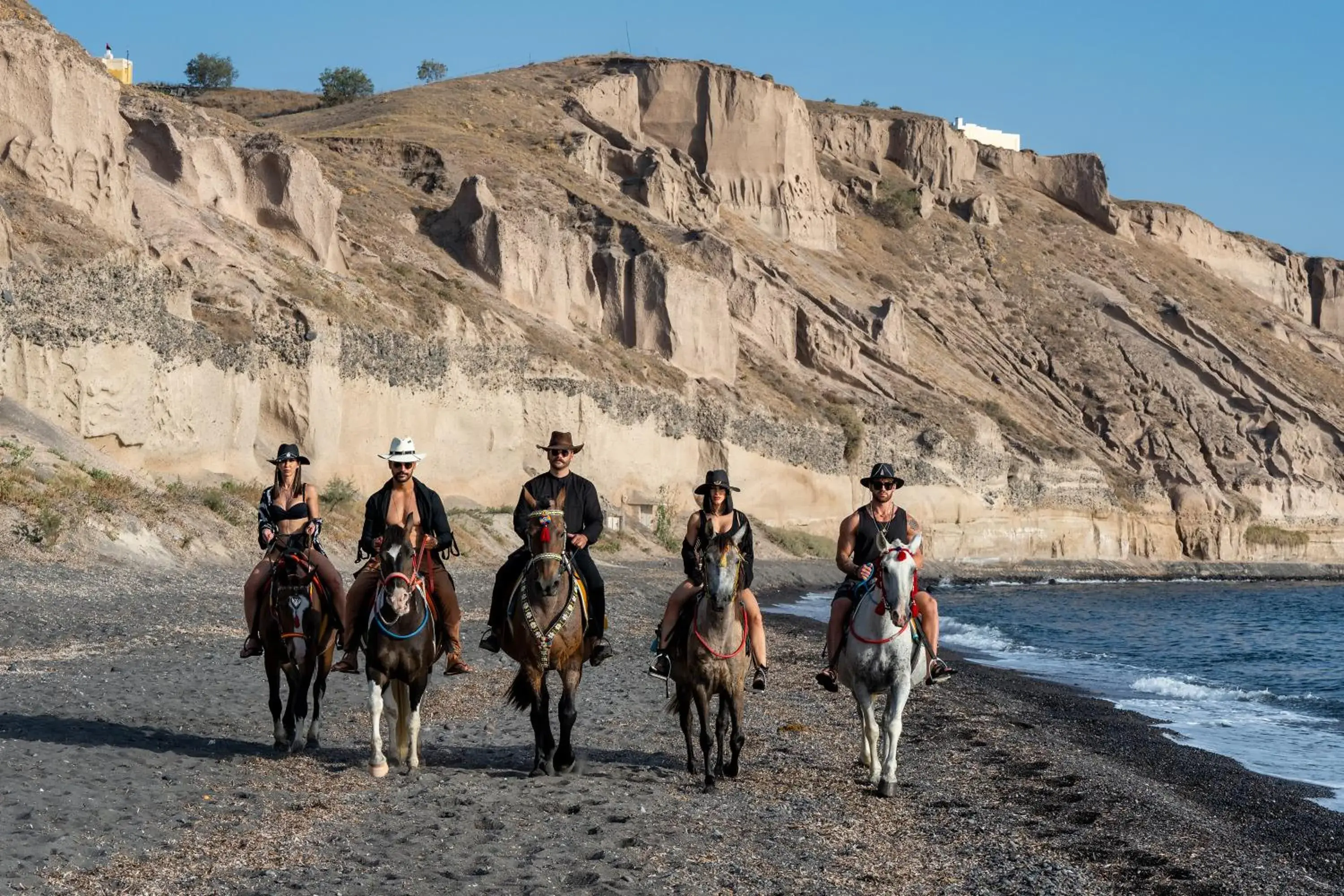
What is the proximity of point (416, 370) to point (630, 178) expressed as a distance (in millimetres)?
31902

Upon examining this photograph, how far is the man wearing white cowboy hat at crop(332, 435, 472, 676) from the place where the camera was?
11.2 metres

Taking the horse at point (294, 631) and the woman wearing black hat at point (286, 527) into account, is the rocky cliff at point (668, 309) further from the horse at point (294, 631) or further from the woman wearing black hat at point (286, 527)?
the horse at point (294, 631)

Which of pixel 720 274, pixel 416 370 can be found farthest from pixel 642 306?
pixel 416 370

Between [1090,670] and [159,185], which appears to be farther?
[159,185]

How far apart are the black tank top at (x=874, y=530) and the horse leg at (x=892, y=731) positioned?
978 mm

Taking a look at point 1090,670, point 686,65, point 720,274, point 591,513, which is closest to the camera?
point 591,513

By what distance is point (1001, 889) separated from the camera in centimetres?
854

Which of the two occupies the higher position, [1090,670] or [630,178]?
[630,178]

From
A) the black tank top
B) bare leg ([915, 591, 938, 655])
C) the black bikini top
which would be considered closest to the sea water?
bare leg ([915, 591, 938, 655])

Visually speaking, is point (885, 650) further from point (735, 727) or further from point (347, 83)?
point (347, 83)

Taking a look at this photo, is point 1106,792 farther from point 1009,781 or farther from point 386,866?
point 386,866

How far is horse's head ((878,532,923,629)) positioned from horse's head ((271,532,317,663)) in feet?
14.7

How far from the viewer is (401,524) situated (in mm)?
11219

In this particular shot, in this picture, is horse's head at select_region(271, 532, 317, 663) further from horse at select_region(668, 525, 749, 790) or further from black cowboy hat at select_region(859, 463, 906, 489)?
black cowboy hat at select_region(859, 463, 906, 489)
